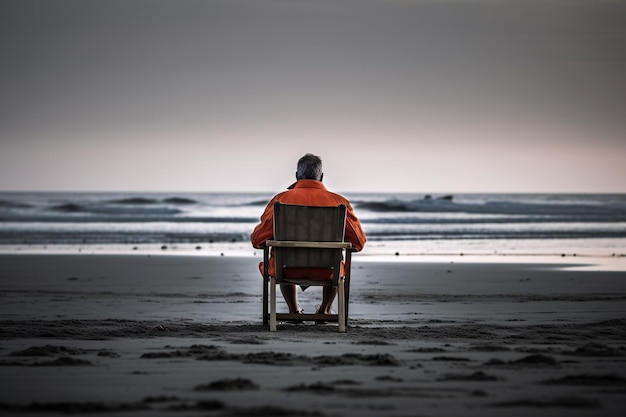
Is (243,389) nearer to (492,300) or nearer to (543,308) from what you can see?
(543,308)

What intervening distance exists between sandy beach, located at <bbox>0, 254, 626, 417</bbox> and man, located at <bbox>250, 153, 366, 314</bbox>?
0.34 meters

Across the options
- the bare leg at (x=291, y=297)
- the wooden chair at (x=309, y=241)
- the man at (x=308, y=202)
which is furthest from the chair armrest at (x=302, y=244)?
the bare leg at (x=291, y=297)

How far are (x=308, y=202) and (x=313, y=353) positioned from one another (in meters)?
2.01

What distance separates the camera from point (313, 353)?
5.61 m

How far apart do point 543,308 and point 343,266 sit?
284 centimetres

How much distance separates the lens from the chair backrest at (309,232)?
703cm

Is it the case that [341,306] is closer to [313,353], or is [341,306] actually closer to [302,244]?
[302,244]

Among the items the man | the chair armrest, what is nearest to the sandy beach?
the man

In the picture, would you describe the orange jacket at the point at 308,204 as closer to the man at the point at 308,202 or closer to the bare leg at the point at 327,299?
the man at the point at 308,202

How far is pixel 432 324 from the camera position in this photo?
7598 mm

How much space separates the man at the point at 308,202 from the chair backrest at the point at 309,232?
0.20m

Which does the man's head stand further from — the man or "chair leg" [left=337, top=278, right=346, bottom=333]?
"chair leg" [left=337, top=278, right=346, bottom=333]

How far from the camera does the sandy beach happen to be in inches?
160

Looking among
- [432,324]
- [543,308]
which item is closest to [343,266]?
[432,324]
